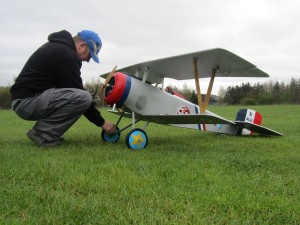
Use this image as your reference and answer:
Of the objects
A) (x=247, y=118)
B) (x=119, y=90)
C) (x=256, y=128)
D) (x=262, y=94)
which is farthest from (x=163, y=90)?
(x=262, y=94)

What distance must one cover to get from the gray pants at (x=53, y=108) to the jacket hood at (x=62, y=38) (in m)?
0.76

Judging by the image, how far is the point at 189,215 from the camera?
6.70 ft

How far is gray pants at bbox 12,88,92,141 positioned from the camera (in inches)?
197

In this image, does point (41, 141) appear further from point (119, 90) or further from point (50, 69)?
point (119, 90)

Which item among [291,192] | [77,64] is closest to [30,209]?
[291,192]

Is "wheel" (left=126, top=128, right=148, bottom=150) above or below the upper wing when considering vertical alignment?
below

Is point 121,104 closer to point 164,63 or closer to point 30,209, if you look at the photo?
point 164,63

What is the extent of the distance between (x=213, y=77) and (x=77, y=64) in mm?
2848

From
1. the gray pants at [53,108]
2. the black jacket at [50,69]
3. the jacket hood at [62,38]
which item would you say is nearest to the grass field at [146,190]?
the gray pants at [53,108]

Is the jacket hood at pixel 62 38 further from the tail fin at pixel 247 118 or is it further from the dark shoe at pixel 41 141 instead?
the tail fin at pixel 247 118

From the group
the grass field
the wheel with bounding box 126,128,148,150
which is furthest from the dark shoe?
the wheel with bounding box 126,128,148,150

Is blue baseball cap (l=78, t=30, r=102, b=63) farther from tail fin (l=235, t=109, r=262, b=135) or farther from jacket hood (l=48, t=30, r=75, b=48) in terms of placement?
tail fin (l=235, t=109, r=262, b=135)

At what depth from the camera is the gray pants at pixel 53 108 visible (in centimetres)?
500

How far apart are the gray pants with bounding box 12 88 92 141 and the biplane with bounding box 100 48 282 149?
2.47 feet
